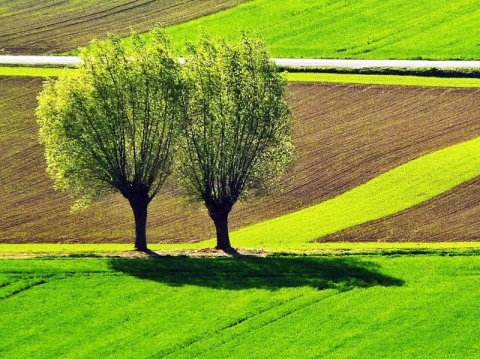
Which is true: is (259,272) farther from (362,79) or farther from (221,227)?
(362,79)

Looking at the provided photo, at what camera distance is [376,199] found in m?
77.3

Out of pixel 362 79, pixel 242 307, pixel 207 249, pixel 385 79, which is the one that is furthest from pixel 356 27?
pixel 242 307

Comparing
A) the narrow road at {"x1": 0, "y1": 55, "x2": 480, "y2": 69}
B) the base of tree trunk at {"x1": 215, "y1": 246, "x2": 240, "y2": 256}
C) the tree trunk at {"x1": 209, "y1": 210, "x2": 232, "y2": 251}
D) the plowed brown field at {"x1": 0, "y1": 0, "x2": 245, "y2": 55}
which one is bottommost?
the base of tree trunk at {"x1": 215, "y1": 246, "x2": 240, "y2": 256}

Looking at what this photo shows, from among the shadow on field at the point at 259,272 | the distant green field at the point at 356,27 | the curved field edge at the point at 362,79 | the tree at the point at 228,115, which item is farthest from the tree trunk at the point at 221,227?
the distant green field at the point at 356,27

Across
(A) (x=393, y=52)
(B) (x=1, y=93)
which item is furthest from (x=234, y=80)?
(A) (x=393, y=52)

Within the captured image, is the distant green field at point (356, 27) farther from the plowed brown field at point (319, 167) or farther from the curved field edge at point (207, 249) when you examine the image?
the curved field edge at point (207, 249)

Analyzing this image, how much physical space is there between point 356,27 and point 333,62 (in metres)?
11.7

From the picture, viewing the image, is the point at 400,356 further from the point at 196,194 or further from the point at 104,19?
the point at 104,19

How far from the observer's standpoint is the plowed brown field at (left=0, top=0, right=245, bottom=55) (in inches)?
4461

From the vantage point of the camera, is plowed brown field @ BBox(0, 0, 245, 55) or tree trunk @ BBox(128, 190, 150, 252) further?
plowed brown field @ BBox(0, 0, 245, 55)

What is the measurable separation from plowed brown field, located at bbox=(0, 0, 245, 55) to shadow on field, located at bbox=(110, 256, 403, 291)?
165ft

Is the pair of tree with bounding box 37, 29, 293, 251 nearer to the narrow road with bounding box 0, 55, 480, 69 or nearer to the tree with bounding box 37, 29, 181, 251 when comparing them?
the tree with bounding box 37, 29, 181, 251

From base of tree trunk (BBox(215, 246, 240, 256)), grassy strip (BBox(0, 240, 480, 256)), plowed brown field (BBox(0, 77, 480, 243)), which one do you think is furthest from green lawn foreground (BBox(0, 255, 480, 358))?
plowed brown field (BBox(0, 77, 480, 243))

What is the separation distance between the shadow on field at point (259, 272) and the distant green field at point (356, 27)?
45970mm
